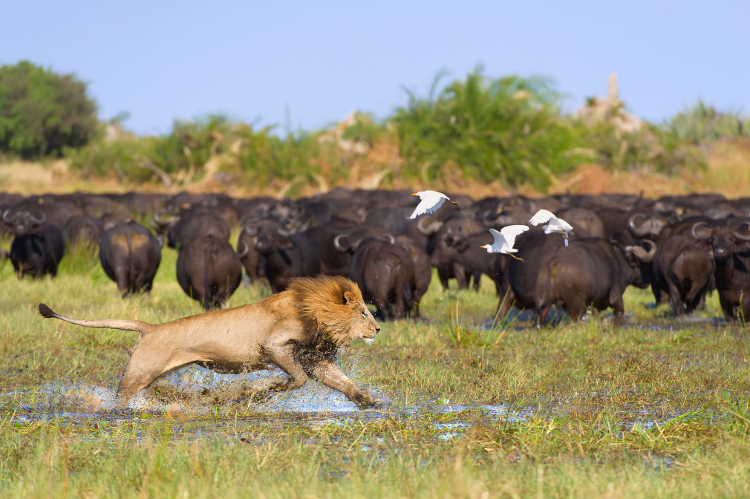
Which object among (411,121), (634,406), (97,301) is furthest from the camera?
(411,121)

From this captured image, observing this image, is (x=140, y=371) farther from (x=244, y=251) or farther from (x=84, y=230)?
(x=84, y=230)

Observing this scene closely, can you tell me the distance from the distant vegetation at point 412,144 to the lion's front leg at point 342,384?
104 feet

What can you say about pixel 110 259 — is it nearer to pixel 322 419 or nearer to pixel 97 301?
pixel 97 301

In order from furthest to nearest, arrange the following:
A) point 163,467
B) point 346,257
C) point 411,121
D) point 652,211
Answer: point 411,121 → point 652,211 → point 346,257 → point 163,467

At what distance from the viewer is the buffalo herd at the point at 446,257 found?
9.76m

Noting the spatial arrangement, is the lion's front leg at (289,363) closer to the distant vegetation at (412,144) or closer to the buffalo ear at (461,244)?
the buffalo ear at (461,244)

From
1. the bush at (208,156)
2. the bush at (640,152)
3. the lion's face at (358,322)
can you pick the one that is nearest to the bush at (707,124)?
the bush at (640,152)

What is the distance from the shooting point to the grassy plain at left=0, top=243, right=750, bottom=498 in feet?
12.3

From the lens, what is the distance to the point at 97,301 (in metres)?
11.6

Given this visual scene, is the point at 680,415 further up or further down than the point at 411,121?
further down

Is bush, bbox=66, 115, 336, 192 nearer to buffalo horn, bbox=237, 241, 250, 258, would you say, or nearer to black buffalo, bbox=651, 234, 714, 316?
buffalo horn, bbox=237, 241, 250, 258

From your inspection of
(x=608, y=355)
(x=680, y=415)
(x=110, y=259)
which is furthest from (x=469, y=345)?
(x=110, y=259)

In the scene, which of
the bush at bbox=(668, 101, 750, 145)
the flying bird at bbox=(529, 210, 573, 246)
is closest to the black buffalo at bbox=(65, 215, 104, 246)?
the flying bird at bbox=(529, 210, 573, 246)

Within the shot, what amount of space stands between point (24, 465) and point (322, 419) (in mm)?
1896
